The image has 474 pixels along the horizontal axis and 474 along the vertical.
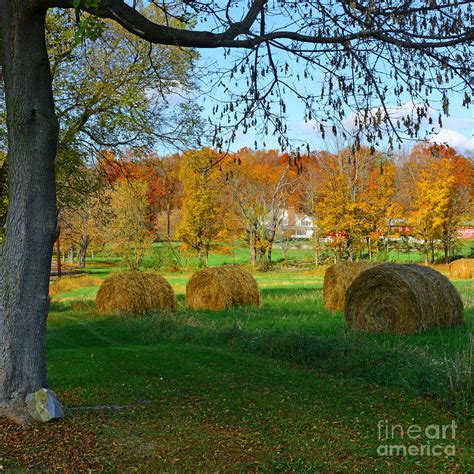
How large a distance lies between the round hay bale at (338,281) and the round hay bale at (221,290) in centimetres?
243

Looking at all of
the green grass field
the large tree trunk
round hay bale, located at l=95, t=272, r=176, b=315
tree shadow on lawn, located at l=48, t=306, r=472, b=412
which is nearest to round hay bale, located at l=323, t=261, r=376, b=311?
tree shadow on lawn, located at l=48, t=306, r=472, b=412

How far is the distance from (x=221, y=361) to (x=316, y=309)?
7782mm

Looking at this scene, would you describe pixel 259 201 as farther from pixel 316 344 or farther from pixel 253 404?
pixel 253 404

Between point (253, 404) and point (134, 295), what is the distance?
10.5m

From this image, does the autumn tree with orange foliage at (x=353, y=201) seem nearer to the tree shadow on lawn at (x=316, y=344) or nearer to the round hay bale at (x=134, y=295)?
the round hay bale at (x=134, y=295)

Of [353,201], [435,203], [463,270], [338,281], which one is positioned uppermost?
[353,201]

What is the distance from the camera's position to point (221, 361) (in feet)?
30.7

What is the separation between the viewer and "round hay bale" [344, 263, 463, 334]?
11.9 metres

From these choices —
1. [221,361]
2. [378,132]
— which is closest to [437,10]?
[378,132]

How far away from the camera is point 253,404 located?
6.65 m

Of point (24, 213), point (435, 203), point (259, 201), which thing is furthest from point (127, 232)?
point (24, 213)

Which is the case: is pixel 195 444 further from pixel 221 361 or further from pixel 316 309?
pixel 316 309

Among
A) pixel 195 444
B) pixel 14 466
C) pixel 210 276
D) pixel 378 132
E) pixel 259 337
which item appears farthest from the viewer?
pixel 210 276

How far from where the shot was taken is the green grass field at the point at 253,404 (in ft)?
16.4
